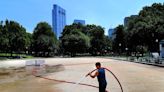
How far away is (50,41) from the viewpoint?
142125 millimetres

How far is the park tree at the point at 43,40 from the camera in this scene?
141150 millimetres

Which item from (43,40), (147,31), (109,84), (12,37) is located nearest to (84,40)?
(43,40)

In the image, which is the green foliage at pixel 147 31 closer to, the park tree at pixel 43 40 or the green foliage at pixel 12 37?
the park tree at pixel 43 40

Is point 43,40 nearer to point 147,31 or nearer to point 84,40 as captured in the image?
point 84,40

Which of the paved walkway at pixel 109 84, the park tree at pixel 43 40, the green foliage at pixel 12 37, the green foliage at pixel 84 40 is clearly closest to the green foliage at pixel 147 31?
the green foliage at pixel 84 40

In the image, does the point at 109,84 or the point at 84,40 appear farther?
the point at 84,40

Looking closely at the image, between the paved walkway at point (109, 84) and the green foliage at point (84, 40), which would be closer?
the paved walkway at point (109, 84)

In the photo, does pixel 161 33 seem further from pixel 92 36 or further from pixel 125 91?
pixel 125 91

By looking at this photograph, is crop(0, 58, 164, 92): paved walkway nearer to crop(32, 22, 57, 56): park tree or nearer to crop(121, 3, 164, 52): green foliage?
crop(121, 3, 164, 52): green foliage

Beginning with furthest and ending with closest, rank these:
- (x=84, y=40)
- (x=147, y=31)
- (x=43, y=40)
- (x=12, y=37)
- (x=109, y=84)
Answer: (x=84, y=40) → (x=43, y=40) → (x=12, y=37) → (x=147, y=31) → (x=109, y=84)

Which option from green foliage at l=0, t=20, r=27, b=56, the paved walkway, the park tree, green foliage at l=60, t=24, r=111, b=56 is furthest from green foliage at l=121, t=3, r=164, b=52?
the paved walkway

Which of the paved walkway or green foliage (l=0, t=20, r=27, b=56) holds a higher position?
green foliage (l=0, t=20, r=27, b=56)

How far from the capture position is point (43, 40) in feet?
463

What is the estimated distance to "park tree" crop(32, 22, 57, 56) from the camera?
141150 mm
